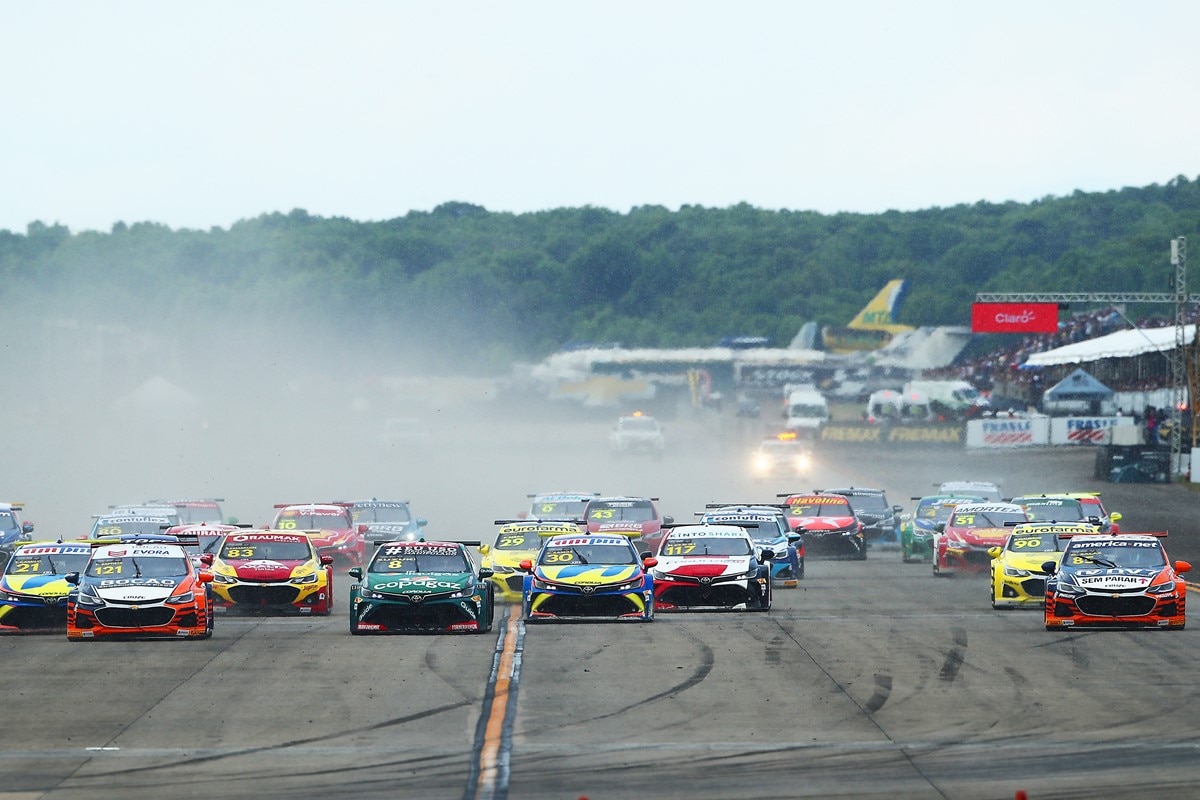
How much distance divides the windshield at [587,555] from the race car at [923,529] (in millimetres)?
13828

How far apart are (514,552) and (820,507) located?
11.5 meters

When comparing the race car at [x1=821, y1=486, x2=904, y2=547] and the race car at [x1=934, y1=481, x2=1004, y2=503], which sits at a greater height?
the race car at [x1=934, y1=481, x2=1004, y2=503]

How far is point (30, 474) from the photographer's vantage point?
236ft

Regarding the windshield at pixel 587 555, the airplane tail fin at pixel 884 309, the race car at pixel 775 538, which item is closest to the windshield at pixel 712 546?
the windshield at pixel 587 555

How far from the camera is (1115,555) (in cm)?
2378

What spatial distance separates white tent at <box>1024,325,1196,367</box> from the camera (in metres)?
79.9

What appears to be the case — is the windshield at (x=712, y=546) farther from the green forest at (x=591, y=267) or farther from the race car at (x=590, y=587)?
the green forest at (x=591, y=267)

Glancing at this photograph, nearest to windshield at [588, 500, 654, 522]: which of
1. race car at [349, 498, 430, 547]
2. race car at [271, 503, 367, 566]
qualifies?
race car at [349, 498, 430, 547]

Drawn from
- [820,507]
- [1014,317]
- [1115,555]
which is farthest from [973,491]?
[1014,317]

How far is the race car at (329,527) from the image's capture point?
3466cm

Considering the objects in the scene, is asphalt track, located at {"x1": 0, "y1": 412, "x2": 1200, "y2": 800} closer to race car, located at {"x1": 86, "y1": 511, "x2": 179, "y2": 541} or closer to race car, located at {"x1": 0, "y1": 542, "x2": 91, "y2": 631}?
race car, located at {"x1": 0, "y1": 542, "x2": 91, "y2": 631}

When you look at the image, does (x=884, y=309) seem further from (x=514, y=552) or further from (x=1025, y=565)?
(x=1025, y=565)

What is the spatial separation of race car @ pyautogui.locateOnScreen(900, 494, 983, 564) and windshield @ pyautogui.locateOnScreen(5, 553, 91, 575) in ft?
59.0

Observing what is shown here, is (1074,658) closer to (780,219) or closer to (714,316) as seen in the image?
(714,316)
